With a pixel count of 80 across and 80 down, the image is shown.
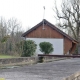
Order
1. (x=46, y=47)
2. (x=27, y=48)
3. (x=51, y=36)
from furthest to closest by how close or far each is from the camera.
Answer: (x=51, y=36) < (x=46, y=47) < (x=27, y=48)

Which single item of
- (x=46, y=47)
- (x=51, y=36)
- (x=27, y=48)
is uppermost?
(x=51, y=36)

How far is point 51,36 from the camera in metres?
47.2

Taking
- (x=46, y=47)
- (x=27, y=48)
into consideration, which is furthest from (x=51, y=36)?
(x=27, y=48)

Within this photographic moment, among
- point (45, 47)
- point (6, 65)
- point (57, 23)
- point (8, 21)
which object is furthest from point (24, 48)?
point (8, 21)

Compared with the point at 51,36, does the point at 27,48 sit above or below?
below

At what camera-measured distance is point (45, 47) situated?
120 feet

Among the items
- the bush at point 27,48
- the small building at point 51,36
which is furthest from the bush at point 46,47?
the small building at point 51,36

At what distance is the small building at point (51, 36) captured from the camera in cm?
4614

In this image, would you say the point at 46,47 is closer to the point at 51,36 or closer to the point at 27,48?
the point at 27,48

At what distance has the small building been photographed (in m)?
46.1

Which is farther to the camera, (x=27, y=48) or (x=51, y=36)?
(x=51, y=36)

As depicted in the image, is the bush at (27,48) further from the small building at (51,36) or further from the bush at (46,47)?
the small building at (51,36)

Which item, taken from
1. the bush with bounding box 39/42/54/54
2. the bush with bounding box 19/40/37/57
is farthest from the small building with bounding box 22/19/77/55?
the bush with bounding box 19/40/37/57

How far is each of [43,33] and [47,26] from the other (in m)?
1.51
